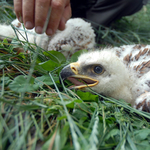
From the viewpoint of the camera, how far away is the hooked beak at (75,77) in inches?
49.9

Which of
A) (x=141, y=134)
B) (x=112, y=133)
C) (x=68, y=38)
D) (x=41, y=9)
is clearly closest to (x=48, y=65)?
(x=41, y=9)

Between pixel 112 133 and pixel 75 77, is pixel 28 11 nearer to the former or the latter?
pixel 75 77

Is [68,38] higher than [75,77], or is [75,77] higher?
[68,38]

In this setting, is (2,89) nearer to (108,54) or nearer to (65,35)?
(108,54)

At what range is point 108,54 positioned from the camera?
1.36 metres

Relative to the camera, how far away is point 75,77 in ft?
4.49

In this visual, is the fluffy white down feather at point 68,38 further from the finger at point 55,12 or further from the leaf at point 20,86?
the leaf at point 20,86

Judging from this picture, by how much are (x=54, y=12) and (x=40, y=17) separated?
0.55ft

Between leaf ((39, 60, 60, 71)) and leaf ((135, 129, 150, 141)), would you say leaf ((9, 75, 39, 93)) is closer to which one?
leaf ((39, 60, 60, 71))

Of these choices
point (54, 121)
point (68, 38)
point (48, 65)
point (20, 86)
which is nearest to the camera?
point (54, 121)

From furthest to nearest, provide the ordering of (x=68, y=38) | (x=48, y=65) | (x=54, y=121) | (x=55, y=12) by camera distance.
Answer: (x=68, y=38) → (x=55, y=12) → (x=48, y=65) → (x=54, y=121)

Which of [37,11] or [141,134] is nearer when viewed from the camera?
[141,134]

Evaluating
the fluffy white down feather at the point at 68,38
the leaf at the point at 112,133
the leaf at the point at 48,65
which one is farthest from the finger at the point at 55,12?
the leaf at the point at 112,133

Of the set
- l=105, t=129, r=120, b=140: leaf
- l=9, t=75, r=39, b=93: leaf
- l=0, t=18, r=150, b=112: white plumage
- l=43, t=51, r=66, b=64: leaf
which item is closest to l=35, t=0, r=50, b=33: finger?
l=0, t=18, r=150, b=112: white plumage
